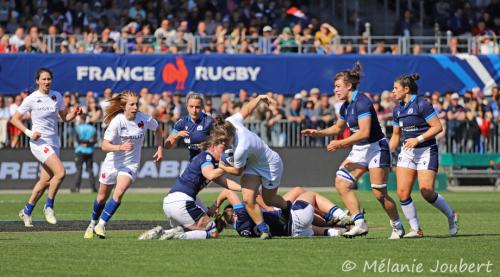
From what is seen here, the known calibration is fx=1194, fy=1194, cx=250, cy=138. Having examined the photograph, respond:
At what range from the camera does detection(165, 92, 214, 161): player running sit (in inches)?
688

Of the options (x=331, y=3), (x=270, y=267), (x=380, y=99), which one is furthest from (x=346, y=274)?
(x=331, y=3)

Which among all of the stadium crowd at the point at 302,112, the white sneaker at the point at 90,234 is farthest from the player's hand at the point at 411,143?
the stadium crowd at the point at 302,112

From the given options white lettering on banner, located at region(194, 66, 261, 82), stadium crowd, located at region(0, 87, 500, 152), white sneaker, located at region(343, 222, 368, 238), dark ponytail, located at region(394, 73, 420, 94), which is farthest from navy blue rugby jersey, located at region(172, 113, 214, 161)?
white lettering on banner, located at region(194, 66, 261, 82)

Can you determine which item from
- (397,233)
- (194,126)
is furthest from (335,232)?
(194,126)

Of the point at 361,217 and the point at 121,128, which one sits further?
the point at 121,128

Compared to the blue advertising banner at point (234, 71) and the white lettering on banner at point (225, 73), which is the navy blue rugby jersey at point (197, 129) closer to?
the blue advertising banner at point (234, 71)

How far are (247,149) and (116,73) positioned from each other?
66.5 ft

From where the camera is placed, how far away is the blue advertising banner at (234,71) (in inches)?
1340

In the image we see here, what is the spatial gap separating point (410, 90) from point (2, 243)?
560cm

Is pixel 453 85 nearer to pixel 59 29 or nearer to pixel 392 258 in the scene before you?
pixel 59 29

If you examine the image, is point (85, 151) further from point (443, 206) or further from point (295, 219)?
point (443, 206)

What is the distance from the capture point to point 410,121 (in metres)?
15.7

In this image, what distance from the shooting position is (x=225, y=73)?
3478cm

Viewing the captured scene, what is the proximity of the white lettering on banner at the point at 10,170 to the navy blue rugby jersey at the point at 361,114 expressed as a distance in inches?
684
